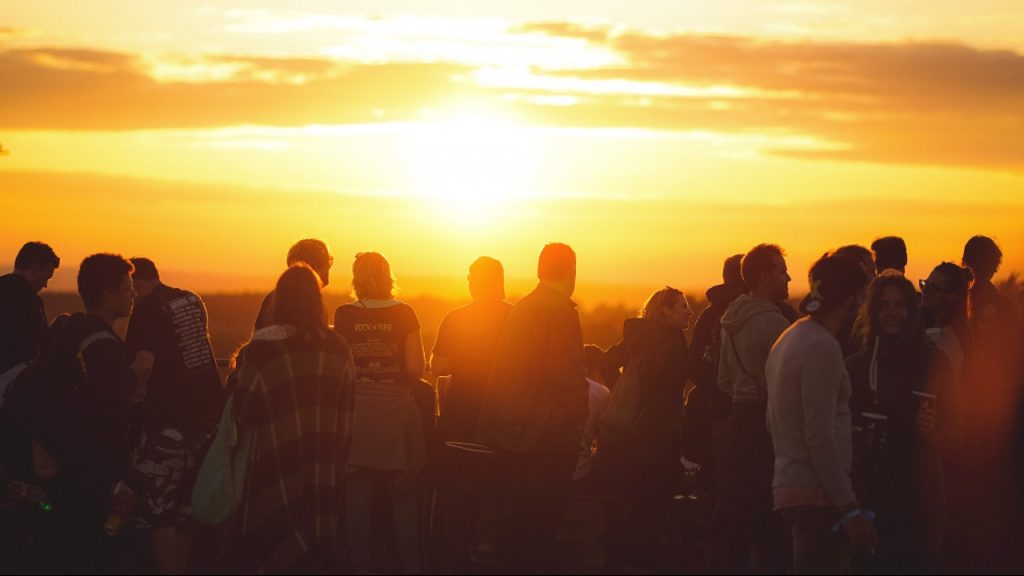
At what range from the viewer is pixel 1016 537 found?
10.6m

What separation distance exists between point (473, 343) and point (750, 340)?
2.19m

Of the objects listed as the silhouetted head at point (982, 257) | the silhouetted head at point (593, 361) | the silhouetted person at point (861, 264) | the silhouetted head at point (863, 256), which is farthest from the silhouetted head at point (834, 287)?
the silhouetted head at point (593, 361)

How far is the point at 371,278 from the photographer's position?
9977 mm

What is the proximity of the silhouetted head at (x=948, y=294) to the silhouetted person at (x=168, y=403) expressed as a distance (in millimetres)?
4706

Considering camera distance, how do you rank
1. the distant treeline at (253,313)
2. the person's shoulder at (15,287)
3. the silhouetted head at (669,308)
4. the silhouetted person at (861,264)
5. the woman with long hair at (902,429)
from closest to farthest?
the woman with long hair at (902,429)
the silhouetted person at (861,264)
the silhouetted head at (669,308)
the person's shoulder at (15,287)
the distant treeline at (253,313)

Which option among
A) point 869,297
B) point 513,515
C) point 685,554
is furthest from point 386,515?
point 869,297

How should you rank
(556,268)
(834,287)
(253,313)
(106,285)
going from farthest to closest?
1. (253,313)
2. (556,268)
3. (106,285)
4. (834,287)

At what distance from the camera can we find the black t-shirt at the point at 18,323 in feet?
36.4

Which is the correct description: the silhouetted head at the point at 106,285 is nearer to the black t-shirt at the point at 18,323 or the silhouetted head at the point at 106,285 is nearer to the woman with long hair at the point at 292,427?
the woman with long hair at the point at 292,427

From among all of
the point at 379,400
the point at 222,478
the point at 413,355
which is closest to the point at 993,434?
the point at 413,355

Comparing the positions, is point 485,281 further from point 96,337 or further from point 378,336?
point 96,337

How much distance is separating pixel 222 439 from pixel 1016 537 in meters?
5.56

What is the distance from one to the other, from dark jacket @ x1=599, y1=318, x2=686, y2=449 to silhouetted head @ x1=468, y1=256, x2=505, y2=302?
0.93m

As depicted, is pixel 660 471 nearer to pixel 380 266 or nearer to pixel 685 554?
pixel 685 554
